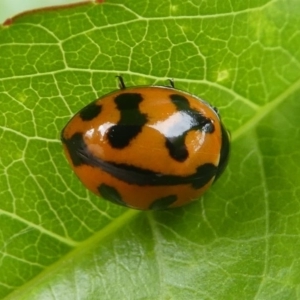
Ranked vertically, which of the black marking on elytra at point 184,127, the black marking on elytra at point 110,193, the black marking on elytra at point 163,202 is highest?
the black marking on elytra at point 184,127

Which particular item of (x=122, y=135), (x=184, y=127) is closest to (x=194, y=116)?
(x=184, y=127)

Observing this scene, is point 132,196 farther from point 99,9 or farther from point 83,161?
point 99,9

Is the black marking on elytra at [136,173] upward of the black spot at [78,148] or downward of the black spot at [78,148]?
downward

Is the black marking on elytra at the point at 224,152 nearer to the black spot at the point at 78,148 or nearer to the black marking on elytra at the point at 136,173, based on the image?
the black marking on elytra at the point at 136,173

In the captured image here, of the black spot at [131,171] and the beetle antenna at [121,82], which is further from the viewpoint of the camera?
the beetle antenna at [121,82]

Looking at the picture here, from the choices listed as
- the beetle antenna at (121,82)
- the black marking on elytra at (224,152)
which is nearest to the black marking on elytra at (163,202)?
the black marking on elytra at (224,152)

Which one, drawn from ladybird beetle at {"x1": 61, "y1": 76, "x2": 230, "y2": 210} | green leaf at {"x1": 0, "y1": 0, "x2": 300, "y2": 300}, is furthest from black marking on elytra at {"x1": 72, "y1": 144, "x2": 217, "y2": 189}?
green leaf at {"x1": 0, "y1": 0, "x2": 300, "y2": 300}
